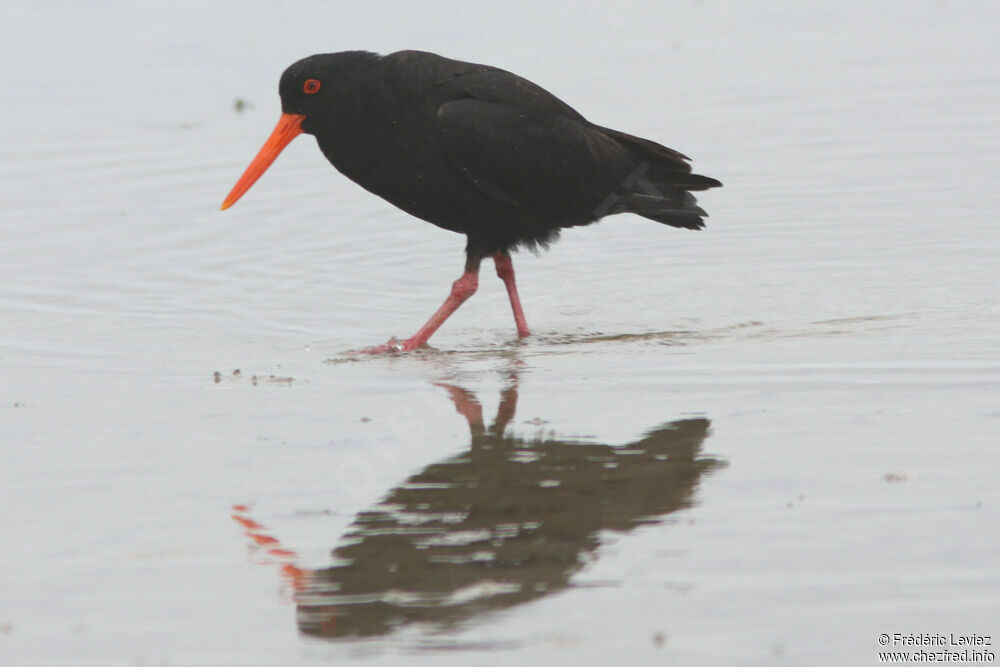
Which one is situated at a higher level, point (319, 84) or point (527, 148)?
point (319, 84)

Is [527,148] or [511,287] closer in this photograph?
[527,148]

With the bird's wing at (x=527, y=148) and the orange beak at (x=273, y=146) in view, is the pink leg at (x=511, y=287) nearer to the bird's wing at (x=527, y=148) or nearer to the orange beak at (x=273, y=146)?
the bird's wing at (x=527, y=148)

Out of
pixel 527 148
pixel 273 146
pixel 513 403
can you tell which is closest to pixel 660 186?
pixel 527 148

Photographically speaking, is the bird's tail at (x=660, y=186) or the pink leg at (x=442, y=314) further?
the bird's tail at (x=660, y=186)

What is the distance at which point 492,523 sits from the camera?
402 centimetres

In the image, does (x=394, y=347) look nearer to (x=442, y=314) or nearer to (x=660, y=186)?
(x=442, y=314)

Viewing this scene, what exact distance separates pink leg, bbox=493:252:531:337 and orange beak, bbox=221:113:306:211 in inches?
41.8

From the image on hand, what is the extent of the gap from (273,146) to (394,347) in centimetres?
112

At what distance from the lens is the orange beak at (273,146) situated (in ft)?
21.3

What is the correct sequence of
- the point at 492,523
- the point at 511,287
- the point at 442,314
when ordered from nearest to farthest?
1. the point at 492,523
2. the point at 442,314
3. the point at 511,287

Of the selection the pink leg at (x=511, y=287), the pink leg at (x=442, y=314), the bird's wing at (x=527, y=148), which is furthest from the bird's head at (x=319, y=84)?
the pink leg at (x=511, y=287)

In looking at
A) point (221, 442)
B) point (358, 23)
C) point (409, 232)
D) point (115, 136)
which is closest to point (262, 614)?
point (221, 442)

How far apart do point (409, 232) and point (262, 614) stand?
542 centimetres

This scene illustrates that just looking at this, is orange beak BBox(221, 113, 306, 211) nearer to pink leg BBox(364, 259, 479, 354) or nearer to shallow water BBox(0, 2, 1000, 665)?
shallow water BBox(0, 2, 1000, 665)
